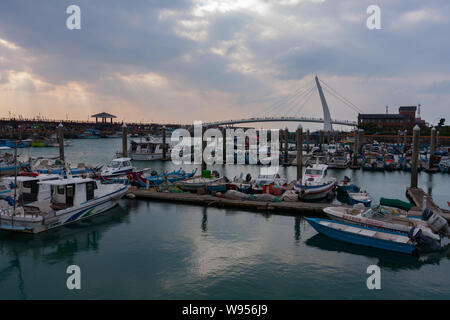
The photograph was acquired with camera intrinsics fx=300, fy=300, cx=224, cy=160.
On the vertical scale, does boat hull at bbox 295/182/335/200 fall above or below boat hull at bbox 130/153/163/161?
below

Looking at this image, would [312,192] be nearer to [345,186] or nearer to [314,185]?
[314,185]

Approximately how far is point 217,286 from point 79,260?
6197 millimetres

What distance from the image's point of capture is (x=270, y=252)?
13.2m

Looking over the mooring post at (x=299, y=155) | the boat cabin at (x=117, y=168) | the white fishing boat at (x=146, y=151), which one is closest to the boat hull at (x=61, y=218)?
the boat cabin at (x=117, y=168)

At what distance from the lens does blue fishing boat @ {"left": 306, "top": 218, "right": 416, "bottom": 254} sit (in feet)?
42.0

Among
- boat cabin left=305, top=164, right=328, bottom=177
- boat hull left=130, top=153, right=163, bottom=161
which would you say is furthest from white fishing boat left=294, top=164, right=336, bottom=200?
boat hull left=130, top=153, right=163, bottom=161

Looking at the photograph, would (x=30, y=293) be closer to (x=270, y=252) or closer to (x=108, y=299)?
(x=108, y=299)

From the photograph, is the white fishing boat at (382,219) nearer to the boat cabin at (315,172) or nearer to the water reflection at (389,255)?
the water reflection at (389,255)

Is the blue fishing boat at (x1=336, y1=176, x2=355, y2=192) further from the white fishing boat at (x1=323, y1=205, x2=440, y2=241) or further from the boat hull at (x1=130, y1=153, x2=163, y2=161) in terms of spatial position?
the boat hull at (x1=130, y1=153, x2=163, y2=161)

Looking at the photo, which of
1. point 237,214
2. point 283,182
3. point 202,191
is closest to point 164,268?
point 237,214

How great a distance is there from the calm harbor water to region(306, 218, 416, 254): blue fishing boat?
13.4 inches

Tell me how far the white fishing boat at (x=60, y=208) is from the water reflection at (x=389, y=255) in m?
12.3

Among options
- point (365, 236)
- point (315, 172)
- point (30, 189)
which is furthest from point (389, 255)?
point (30, 189)

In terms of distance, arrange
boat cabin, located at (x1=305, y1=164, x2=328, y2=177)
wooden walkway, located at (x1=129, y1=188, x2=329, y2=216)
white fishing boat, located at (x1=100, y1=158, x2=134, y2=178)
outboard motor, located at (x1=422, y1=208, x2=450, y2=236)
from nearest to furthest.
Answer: outboard motor, located at (x1=422, y1=208, x2=450, y2=236) < wooden walkway, located at (x1=129, y1=188, x2=329, y2=216) < boat cabin, located at (x1=305, y1=164, x2=328, y2=177) < white fishing boat, located at (x1=100, y1=158, x2=134, y2=178)
